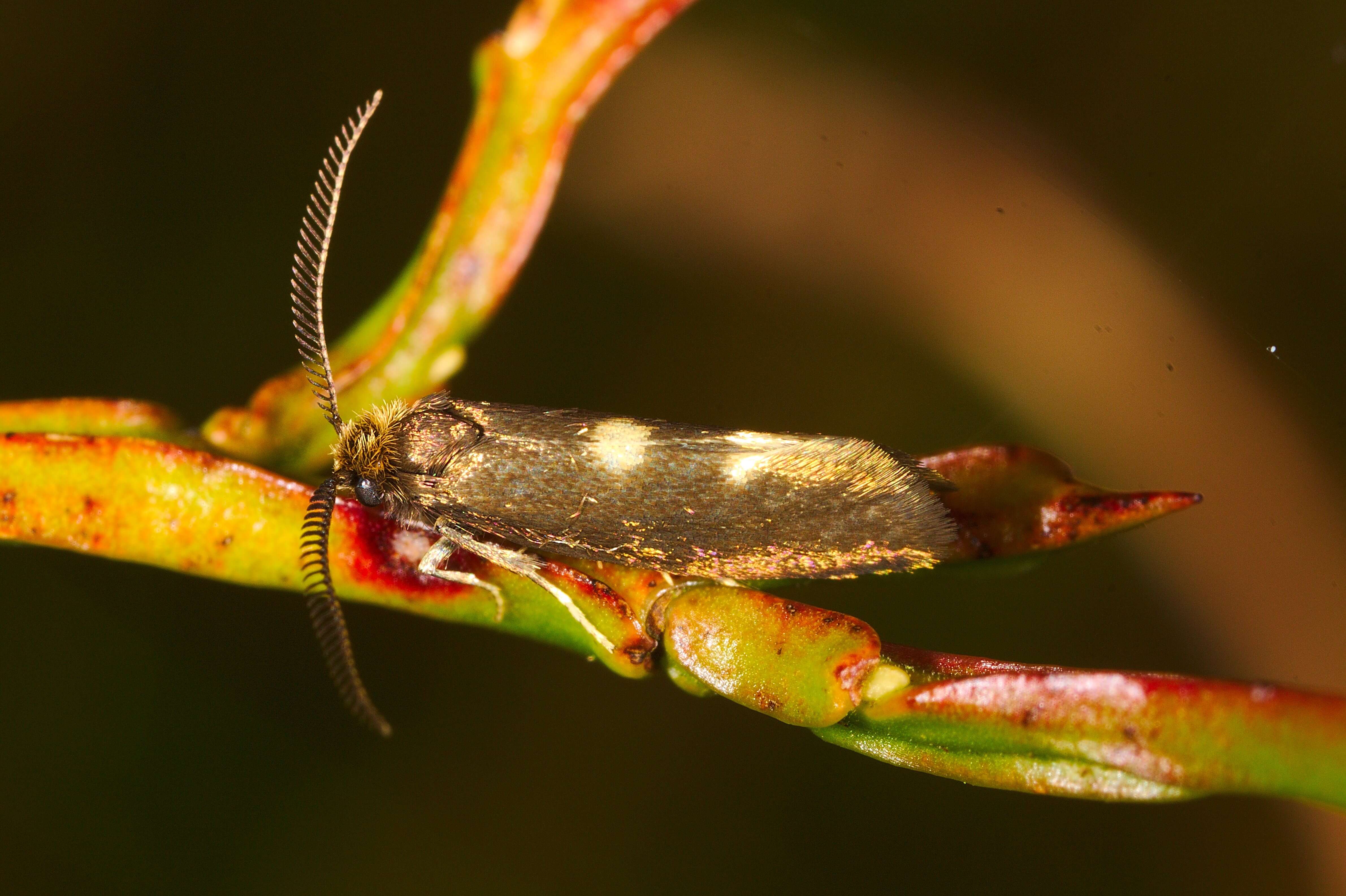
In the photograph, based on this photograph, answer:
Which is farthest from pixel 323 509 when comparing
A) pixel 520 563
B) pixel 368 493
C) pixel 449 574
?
pixel 368 493

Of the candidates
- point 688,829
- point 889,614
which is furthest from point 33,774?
point 889,614

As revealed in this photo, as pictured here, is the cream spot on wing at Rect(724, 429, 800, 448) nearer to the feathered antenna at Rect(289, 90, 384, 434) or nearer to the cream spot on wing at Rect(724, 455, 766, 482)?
the cream spot on wing at Rect(724, 455, 766, 482)

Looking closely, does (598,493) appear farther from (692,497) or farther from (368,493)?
(368,493)

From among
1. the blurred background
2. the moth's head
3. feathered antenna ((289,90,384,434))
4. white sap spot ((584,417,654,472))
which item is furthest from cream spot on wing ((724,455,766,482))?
feathered antenna ((289,90,384,434))

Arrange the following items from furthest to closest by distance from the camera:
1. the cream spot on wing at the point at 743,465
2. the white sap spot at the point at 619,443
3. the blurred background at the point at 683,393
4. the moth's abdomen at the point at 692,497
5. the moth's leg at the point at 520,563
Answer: the blurred background at the point at 683,393 → the white sap spot at the point at 619,443 → the cream spot on wing at the point at 743,465 → the moth's abdomen at the point at 692,497 → the moth's leg at the point at 520,563

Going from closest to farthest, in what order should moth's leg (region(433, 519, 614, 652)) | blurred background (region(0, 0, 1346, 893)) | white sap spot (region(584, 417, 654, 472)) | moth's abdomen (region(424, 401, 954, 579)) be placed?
moth's leg (region(433, 519, 614, 652)) < moth's abdomen (region(424, 401, 954, 579)) < white sap spot (region(584, 417, 654, 472)) < blurred background (region(0, 0, 1346, 893))

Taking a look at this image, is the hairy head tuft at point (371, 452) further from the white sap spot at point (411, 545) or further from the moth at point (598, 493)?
the white sap spot at point (411, 545)

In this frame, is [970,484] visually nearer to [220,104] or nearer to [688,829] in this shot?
[688,829]

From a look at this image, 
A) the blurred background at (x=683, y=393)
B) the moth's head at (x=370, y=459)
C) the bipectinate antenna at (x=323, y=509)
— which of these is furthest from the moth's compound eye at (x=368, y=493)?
the blurred background at (x=683, y=393)
